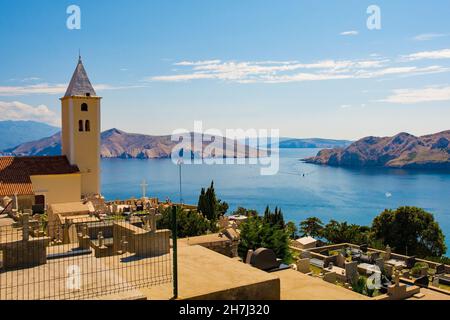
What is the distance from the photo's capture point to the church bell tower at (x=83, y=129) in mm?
31969

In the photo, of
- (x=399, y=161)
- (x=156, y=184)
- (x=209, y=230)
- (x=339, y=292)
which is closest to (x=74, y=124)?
(x=209, y=230)

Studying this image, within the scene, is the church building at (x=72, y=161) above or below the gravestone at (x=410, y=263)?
above

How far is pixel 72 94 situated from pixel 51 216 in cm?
1743

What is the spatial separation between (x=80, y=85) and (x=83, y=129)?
347cm

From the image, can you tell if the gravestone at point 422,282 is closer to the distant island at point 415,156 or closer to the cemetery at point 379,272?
the cemetery at point 379,272

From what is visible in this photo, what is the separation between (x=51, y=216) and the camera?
16922mm

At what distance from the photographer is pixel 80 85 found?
107 feet

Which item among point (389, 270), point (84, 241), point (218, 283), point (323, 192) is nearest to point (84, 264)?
point (84, 241)

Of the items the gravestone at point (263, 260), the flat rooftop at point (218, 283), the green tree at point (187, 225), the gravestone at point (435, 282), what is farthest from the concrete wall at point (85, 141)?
the flat rooftop at point (218, 283)

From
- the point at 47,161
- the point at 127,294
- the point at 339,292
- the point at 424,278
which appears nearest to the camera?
the point at 127,294

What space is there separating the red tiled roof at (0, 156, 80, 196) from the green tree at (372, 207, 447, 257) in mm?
25825

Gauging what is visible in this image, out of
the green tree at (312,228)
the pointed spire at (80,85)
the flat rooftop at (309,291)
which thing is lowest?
the green tree at (312,228)

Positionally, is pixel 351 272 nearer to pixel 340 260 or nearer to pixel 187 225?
pixel 340 260

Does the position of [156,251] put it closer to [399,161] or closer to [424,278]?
[424,278]
